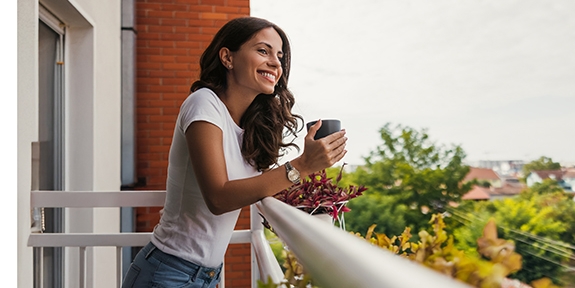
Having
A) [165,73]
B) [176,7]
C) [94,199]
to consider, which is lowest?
[94,199]

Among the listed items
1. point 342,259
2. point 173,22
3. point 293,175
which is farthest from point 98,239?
point 173,22

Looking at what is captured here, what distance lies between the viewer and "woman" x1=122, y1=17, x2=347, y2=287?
3.29ft

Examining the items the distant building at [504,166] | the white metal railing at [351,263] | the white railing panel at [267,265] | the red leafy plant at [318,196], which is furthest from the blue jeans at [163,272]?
the distant building at [504,166]

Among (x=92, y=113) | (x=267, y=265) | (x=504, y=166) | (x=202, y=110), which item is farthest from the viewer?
(x=504, y=166)

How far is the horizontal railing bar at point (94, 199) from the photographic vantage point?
1.70 meters

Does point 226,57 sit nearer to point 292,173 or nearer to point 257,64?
point 257,64

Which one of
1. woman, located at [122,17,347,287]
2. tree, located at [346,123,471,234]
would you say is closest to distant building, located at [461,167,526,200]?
tree, located at [346,123,471,234]

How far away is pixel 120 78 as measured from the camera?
350 cm

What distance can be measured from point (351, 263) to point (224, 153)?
899mm

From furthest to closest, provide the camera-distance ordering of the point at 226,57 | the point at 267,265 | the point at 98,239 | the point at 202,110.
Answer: the point at 98,239 → the point at 226,57 → the point at 202,110 → the point at 267,265

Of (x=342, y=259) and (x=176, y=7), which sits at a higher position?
(x=176, y=7)

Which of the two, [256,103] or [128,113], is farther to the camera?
[128,113]

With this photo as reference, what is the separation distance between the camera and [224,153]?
1.15 metres

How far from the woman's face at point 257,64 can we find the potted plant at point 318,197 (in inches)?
10.9
